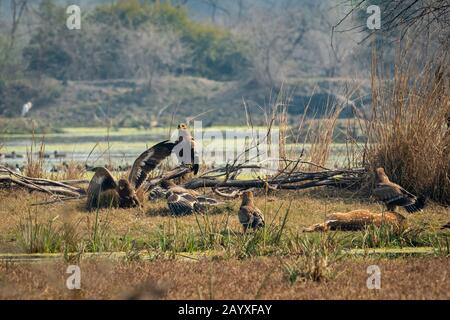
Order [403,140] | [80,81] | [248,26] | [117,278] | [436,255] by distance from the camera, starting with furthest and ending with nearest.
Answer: [248,26] → [80,81] → [403,140] → [436,255] → [117,278]

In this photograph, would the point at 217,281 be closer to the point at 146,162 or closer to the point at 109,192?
the point at 109,192

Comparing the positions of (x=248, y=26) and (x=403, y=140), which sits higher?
(x=248, y=26)

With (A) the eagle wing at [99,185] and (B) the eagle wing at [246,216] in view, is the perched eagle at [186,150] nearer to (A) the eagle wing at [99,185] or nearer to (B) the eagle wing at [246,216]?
(A) the eagle wing at [99,185]

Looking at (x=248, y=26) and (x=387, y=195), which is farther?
(x=248, y=26)

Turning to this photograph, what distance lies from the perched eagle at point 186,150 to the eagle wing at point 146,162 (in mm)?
582

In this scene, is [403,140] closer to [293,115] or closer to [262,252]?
[262,252]

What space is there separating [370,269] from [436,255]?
3.30 feet

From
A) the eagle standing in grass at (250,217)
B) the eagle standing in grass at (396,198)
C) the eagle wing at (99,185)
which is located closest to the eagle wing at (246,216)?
the eagle standing in grass at (250,217)

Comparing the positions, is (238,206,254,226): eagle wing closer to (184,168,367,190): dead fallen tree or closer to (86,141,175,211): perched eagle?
(86,141,175,211): perched eagle

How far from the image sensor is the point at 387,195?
35.3 ft

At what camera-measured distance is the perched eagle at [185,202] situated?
37.1 ft

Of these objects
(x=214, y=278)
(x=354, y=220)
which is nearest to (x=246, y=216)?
(x=354, y=220)

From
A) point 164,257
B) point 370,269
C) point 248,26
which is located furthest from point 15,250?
point 248,26

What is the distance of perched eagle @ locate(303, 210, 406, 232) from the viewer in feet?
33.3
